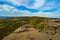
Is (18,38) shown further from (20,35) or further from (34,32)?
(34,32)

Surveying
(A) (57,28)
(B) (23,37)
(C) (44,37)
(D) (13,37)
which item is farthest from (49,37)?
(A) (57,28)

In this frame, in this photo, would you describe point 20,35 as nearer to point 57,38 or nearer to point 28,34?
point 28,34

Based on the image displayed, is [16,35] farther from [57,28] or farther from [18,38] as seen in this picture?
[57,28]

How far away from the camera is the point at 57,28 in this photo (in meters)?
33.8

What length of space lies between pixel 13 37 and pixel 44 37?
4.65 m

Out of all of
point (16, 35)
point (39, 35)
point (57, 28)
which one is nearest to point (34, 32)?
point (39, 35)

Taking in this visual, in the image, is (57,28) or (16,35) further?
(57,28)

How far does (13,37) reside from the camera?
21797 millimetres

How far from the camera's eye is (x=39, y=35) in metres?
22.1

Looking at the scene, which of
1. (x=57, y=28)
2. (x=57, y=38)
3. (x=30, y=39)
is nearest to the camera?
(x=30, y=39)

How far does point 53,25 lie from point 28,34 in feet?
48.9

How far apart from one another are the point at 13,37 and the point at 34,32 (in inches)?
136

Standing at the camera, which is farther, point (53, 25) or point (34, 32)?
point (53, 25)

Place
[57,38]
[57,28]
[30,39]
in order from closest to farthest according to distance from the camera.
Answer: [30,39] < [57,38] < [57,28]
